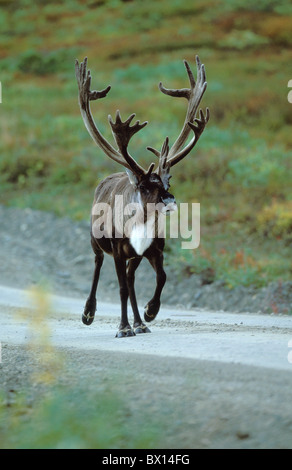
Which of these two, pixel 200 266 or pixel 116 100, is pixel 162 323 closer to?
pixel 200 266

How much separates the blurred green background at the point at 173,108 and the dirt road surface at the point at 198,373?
18.9ft

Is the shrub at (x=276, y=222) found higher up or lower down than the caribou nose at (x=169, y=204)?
higher up

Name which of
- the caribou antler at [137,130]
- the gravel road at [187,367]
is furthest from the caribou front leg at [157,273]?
the caribou antler at [137,130]

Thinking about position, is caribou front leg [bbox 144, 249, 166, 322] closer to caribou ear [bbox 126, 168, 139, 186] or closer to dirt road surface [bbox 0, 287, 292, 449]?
dirt road surface [bbox 0, 287, 292, 449]

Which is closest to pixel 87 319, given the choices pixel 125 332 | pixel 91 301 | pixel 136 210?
pixel 91 301

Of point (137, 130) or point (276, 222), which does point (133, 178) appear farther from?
point (276, 222)

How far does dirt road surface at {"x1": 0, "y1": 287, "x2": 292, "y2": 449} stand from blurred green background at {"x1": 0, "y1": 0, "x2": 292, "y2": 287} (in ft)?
18.9

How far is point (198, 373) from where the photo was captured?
6.29 metres

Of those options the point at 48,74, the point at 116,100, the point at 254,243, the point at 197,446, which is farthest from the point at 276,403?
the point at 48,74

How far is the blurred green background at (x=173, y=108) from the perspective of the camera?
58.0 feet

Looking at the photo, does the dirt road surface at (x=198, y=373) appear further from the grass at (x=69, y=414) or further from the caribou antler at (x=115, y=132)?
the caribou antler at (x=115, y=132)

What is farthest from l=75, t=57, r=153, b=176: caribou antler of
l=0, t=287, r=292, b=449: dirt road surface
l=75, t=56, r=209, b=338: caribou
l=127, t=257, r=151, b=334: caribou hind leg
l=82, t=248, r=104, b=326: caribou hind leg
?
l=0, t=287, r=292, b=449: dirt road surface

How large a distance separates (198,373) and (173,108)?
2314 centimetres

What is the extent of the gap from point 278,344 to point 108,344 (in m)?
1.66
